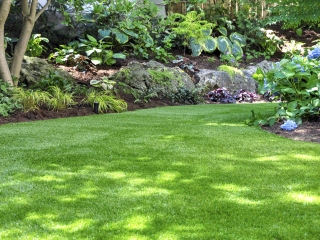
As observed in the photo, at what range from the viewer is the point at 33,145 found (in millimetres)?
3416

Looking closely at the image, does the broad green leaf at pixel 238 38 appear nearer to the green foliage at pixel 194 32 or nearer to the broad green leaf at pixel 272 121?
the green foliage at pixel 194 32

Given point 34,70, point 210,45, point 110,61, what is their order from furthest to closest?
point 210,45 → point 110,61 → point 34,70

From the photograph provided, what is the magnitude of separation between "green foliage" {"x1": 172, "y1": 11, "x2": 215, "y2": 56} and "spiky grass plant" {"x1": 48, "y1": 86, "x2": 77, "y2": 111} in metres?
5.94

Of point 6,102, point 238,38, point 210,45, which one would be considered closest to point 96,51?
point 6,102

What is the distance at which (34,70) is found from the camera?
7.65 metres

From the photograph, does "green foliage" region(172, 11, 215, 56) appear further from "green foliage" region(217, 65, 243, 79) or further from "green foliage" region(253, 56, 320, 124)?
"green foliage" region(253, 56, 320, 124)

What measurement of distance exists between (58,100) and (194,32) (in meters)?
7.07

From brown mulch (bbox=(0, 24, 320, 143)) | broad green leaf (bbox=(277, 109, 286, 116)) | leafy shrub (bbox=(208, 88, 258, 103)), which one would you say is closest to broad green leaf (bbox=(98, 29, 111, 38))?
brown mulch (bbox=(0, 24, 320, 143))

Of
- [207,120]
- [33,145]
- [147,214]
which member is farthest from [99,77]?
[147,214]

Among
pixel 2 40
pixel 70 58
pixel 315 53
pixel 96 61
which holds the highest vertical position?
pixel 2 40

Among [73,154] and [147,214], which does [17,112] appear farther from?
[147,214]

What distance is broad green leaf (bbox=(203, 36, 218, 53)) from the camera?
38.4ft

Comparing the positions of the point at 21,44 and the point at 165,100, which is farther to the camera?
the point at 165,100

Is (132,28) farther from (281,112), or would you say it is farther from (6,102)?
(281,112)
